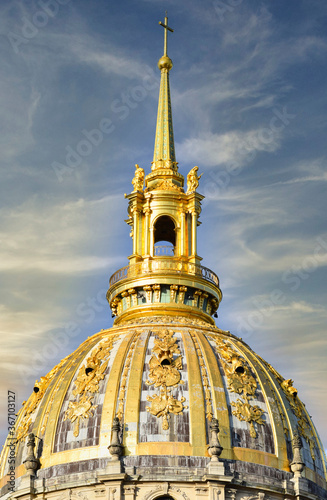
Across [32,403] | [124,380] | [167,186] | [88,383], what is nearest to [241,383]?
[124,380]

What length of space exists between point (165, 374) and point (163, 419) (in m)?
3.64

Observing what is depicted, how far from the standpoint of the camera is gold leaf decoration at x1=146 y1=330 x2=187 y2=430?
70438mm

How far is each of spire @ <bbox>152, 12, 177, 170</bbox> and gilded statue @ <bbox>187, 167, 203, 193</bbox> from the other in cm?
293

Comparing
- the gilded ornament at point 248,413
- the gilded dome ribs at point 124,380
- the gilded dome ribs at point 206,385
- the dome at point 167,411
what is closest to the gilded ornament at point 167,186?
the dome at point 167,411

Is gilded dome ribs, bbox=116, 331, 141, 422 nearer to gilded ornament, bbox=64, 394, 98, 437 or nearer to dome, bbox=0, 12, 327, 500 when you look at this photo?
dome, bbox=0, 12, 327, 500

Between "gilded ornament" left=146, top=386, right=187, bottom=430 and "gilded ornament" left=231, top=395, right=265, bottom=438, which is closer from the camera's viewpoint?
"gilded ornament" left=146, top=386, right=187, bottom=430

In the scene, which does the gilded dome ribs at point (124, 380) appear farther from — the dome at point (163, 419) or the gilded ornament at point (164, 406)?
the gilded ornament at point (164, 406)

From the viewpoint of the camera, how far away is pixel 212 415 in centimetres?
7081

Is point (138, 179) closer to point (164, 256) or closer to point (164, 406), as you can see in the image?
point (164, 256)

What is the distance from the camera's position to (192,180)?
89062 millimetres

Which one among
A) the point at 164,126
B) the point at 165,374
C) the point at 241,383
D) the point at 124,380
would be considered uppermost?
the point at 164,126

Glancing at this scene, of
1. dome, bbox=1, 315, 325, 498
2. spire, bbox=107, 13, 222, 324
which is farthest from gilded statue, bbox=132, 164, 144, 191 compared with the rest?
dome, bbox=1, 315, 325, 498

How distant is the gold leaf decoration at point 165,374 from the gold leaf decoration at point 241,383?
330 cm

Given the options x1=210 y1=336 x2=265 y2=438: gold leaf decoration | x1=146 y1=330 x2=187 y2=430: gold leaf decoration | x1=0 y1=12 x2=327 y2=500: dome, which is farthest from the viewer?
x1=210 y1=336 x2=265 y2=438: gold leaf decoration
